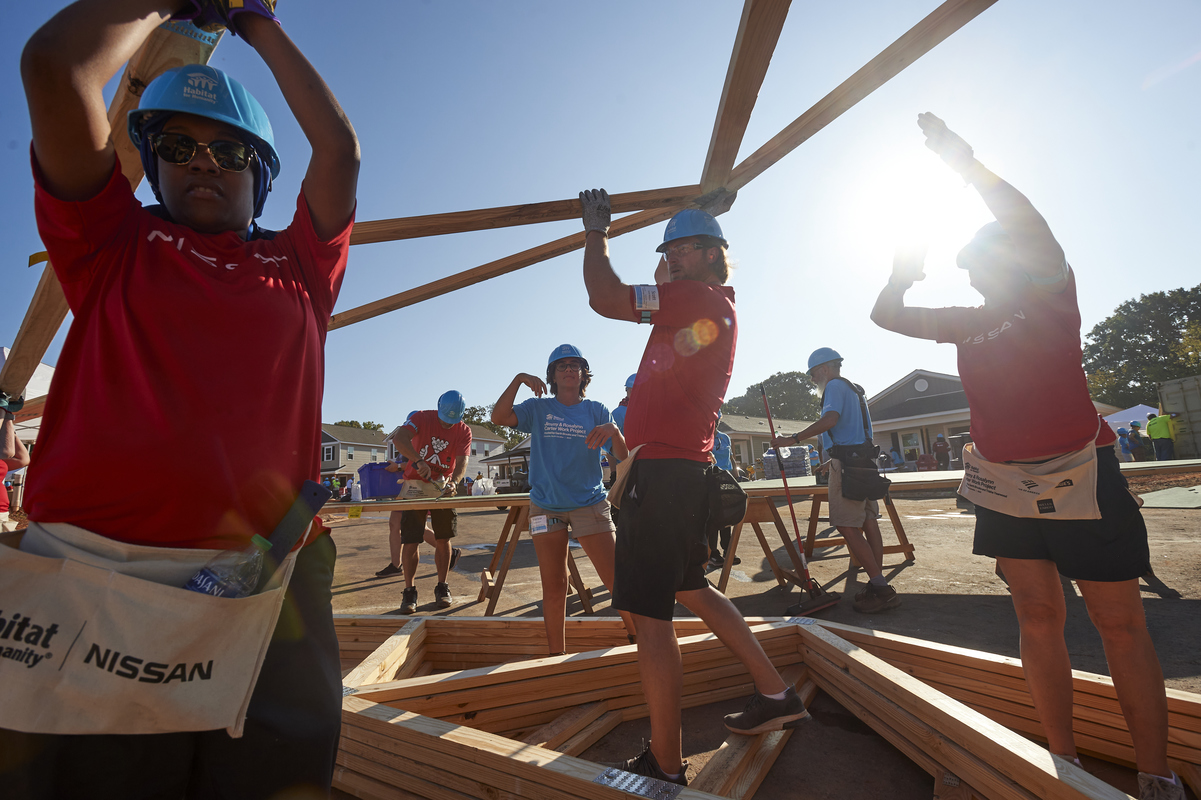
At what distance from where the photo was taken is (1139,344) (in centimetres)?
5281

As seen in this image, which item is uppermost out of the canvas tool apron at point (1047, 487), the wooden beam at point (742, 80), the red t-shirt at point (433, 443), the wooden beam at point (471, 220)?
the wooden beam at point (742, 80)

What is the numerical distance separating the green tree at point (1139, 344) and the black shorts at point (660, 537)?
60446mm

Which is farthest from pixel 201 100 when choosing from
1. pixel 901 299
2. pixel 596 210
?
pixel 901 299

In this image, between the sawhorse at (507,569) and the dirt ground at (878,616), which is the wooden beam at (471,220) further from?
the sawhorse at (507,569)

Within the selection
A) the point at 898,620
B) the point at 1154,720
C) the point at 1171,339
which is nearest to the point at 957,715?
the point at 1154,720

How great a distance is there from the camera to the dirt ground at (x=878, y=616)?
211cm

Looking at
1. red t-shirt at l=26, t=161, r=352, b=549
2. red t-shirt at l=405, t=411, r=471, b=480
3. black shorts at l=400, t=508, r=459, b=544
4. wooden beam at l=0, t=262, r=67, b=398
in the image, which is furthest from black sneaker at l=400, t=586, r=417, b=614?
red t-shirt at l=26, t=161, r=352, b=549

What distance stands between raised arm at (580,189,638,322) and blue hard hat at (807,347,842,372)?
4205 millimetres

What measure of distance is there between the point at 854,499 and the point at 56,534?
5335mm

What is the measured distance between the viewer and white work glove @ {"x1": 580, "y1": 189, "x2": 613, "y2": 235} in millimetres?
2340

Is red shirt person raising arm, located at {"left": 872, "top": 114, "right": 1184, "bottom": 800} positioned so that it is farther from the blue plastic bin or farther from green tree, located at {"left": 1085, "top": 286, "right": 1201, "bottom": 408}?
green tree, located at {"left": 1085, "top": 286, "right": 1201, "bottom": 408}

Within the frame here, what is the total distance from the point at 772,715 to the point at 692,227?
205cm

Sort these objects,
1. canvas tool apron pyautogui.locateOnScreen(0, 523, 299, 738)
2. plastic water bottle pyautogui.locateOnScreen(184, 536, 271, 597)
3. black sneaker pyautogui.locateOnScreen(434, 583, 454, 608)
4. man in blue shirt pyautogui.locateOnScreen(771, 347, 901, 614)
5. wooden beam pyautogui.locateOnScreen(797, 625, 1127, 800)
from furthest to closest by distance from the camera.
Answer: black sneaker pyautogui.locateOnScreen(434, 583, 454, 608) < man in blue shirt pyautogui.locateOnScreen(771, 347, 901, 614) < wooden beam pyautogui.locateOnScreen(797, 625, 1127, 800) < plastic water bottle pyautogui.locateOnScreen(184, 536, 271, 597) < canvas tool apron pyautogui.locateOnScreen(0, 523, 299, 738)

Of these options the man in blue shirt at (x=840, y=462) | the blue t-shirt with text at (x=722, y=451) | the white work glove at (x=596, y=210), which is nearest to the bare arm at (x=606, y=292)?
the white work glove at (x=596, y=210)
